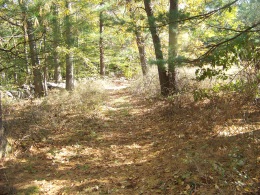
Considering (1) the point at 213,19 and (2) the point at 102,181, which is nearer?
(2) the point at 102,181

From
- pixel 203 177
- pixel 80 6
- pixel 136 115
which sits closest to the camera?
pixel 203 177

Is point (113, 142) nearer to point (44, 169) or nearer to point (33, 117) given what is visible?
point (44, 169)

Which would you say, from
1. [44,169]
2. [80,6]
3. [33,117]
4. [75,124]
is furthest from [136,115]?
[80,6]

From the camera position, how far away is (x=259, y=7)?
3793 mm

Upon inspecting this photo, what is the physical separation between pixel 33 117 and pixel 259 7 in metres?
5.78

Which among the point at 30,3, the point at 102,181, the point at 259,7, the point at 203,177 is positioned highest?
the point at 30,3

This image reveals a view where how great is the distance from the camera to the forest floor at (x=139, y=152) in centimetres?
344

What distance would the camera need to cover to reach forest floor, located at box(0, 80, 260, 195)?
3438 millimetres

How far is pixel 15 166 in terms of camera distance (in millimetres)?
4492

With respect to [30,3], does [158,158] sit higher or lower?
lower

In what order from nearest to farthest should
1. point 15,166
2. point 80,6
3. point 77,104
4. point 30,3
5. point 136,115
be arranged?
point 15,166 → point 30,3 → point 136,115 → point 77,104 → point 80,6

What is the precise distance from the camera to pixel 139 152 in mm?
4926

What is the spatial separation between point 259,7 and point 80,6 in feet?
32.2

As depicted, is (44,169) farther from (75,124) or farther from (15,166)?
(75,124)
